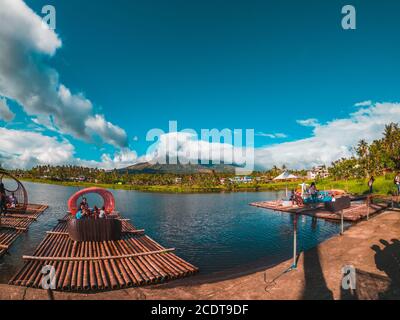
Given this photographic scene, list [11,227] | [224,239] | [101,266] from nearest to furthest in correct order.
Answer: [101,266]
[224,239]
[11,227]

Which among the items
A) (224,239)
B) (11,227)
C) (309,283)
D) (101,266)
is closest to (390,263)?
(309,283)

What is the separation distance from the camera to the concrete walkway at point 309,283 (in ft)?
30.0

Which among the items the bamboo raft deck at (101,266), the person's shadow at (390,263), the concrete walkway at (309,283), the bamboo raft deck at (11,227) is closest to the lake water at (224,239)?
the bamboo raft deck at (11,227)

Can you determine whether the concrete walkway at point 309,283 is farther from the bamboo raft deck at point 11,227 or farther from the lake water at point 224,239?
the bamboo raft deck at point 11,227

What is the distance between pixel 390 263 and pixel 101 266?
1393cm

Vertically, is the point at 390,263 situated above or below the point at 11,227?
above

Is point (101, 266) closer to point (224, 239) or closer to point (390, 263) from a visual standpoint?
point (224, 239)

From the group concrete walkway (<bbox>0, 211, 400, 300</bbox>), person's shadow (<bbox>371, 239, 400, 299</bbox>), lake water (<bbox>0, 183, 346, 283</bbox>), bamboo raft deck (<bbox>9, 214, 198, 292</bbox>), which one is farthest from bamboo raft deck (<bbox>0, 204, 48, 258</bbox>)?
person's shadow (<bbox>371, 239, 400, 299</bbox>)

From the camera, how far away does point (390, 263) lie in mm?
11672

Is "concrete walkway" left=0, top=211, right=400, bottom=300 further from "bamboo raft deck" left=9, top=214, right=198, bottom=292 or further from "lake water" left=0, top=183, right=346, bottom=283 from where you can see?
"lake water" left=0, top=183, right=346, bottom=283

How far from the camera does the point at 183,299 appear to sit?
956 centimetres

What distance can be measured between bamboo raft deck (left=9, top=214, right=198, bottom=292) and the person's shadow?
9.13 m

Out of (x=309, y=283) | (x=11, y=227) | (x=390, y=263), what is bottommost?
(x=11, y=227)

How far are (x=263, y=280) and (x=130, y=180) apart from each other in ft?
580
